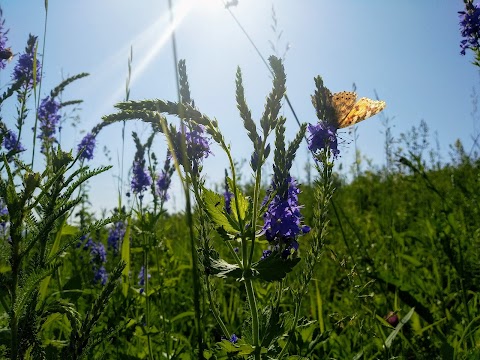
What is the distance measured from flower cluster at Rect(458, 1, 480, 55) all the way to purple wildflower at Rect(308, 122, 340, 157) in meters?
2.07

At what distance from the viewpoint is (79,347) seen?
3.54 ft

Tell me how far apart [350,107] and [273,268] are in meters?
1.18

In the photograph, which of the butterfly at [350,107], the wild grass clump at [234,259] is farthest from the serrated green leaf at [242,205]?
the butterfly at [350,107]

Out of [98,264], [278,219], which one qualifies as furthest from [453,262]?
[98,264]

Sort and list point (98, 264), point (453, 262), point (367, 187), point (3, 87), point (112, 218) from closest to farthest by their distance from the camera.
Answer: point (112, 218) → point (3, 87) → point (453, 262) → point (98, 264) → point (367, 187)

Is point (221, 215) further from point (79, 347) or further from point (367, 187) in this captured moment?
point (367, 187)

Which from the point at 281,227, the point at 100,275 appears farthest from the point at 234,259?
the point at 100,275

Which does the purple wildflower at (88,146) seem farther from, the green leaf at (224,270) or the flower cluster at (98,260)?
the green leaf at (224,270)

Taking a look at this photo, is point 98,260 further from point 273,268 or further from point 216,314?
point 273,268

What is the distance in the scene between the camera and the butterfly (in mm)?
2191

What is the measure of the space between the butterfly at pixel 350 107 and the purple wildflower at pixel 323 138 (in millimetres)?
137

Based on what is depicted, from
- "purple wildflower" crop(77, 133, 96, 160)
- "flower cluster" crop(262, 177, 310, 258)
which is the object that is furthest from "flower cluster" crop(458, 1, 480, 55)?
"purple wildflower" crop(77, 133, 96, 160)

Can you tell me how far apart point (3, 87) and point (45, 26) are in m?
0.47

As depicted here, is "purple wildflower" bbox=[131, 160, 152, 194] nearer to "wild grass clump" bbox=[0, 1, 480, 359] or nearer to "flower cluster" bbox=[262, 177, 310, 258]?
"wild grass clump" bbox=[0, 1, 480, 359]
